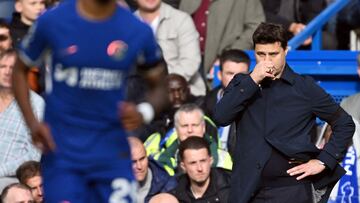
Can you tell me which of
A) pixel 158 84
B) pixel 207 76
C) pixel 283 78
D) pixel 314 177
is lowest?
pixel 207 76

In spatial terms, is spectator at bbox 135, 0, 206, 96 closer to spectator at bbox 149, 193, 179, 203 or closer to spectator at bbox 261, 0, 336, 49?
spectator at bbox 261, 0, 336, 49

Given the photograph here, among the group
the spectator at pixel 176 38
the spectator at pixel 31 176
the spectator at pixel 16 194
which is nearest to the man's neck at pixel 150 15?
the spectator at pixel 176 38

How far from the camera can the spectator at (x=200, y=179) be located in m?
9.98

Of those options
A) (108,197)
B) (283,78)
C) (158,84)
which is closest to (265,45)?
(283,78)

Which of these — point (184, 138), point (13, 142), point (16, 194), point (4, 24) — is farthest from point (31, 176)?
point (4, 24)

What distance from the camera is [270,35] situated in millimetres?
7762

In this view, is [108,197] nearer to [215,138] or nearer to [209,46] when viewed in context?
[215,138]

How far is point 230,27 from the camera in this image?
12461 millimetres

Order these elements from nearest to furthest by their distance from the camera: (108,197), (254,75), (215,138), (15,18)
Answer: (108,197) < (254,75) < (215,138) < (15,18)

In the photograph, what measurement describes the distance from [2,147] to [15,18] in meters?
2.21

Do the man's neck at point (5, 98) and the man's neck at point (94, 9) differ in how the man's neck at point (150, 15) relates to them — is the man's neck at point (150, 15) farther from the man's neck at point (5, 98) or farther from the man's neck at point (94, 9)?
the man's neck at point (94, 9)

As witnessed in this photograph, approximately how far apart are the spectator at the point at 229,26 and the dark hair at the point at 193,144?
2.32 m

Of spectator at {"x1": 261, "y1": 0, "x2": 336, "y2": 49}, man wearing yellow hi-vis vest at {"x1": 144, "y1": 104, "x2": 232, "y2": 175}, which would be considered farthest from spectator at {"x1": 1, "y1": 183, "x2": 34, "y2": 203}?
spectator at {"x1": 261, "y1": 0, "x2": 336, "y2": 49}

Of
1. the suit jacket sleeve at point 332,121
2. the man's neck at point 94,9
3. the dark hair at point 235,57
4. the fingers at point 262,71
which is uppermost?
the man's neck at point 94,9
